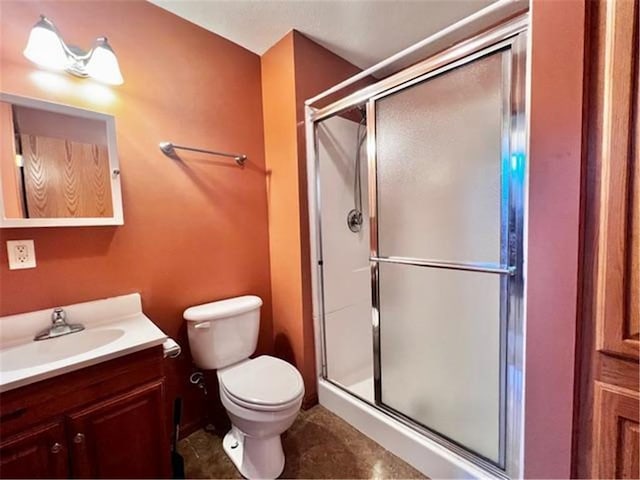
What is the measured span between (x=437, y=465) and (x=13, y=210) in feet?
6.77

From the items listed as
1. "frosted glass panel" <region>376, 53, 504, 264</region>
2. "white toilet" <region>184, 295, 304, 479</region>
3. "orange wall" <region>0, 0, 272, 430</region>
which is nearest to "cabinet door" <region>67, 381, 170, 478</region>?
"white toilet" <region>184, 295, 304, 479</region>

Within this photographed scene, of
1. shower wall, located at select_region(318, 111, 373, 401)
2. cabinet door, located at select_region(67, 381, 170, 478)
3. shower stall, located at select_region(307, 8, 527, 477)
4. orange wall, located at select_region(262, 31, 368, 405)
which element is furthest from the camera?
shower wall, located at select_region(318, 111, 373, 401)

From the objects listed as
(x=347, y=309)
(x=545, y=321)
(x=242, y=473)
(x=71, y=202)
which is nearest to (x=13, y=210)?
(x=71, y=202)

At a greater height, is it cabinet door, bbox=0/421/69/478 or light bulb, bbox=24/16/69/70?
light bulb, bbox=24/16/69/70

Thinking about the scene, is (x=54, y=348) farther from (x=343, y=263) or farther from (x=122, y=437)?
(x=343, y=263)

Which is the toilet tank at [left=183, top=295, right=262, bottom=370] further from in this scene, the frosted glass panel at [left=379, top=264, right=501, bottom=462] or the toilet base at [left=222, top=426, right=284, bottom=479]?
the frosted glass panel at [left=379, top=264, right=501, bottom=462]

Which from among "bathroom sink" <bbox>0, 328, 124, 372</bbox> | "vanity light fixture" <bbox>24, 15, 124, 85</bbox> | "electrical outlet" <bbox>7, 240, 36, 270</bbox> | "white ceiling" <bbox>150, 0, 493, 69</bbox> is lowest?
"bathroom sink" <bbox>0, 328, 124, 372</bbox>

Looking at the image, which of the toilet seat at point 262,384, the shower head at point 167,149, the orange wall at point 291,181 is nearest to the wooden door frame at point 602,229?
the toilet seat at point 262,384

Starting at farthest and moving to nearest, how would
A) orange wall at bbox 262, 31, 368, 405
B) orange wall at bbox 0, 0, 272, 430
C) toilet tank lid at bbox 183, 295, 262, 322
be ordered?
orange wall at bbox 262, 31, 368, 405
toilet tank lid at bbox 183, 295, 262, 322
orange wall at bbox 0, 0, 272, 430

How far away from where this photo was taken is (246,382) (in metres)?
1.41

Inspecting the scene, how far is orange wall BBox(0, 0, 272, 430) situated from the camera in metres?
1.21

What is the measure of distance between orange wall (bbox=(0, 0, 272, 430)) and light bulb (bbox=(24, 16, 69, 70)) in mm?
56

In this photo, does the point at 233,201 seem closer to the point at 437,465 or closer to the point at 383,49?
the point at 383,49

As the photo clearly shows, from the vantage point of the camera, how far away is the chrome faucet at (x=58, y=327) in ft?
3.86
